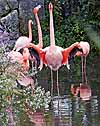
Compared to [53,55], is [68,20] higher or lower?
higher

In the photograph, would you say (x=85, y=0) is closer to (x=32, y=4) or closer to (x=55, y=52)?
(x=32, y=4)

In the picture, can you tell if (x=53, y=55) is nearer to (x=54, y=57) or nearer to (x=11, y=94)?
(x=54, y=57)

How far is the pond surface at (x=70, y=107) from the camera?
4020 millimetres

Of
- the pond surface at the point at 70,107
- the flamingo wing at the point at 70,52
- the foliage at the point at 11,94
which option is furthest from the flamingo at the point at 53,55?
the foliage at the point at 11,94

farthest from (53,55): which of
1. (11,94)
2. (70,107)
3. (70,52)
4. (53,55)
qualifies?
(11,94)

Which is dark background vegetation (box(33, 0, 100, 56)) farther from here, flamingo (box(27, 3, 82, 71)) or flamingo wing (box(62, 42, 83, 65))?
flamingo (box(27, 3, 82, 71))

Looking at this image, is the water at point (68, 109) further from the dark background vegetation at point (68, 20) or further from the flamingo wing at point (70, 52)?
the dark background vegetation at point (68, 20)

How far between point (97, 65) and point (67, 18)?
4.58 m

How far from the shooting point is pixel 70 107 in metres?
4.60

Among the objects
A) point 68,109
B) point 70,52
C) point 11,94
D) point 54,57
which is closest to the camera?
point 11,94

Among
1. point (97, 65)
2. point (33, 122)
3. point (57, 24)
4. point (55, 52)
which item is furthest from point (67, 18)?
point (33, 122)

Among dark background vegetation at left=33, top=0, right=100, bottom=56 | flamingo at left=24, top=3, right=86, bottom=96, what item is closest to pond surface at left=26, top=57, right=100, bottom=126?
flamingo at left=24, top=3, right=86, bottom=96

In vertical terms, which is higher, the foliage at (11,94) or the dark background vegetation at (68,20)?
the dark background vegetation at (68,20)

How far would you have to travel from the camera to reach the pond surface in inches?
158
